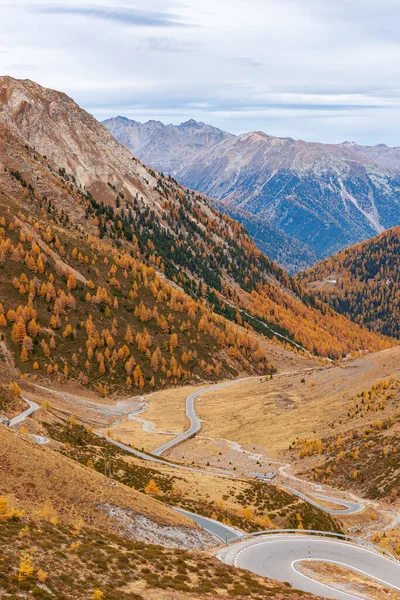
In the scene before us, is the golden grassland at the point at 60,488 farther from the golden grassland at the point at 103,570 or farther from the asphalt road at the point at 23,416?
the asphalt road at the point at 23,416

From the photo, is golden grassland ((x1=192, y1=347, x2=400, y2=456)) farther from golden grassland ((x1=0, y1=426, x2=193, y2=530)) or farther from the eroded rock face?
golden grassland ((x1=0, y1=426, x2=193, y2=530))

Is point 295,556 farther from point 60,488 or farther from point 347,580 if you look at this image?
point 60,488

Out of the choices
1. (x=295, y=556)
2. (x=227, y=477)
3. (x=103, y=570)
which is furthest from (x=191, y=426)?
(x=103, y=570)

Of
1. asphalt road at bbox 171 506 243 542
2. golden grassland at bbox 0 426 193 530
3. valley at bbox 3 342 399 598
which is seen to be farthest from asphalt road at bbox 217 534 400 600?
golden grassland at bbox 0 426 193 530

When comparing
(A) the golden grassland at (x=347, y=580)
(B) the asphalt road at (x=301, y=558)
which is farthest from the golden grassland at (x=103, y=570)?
(A) the golden grassland at (x=347, y=580)

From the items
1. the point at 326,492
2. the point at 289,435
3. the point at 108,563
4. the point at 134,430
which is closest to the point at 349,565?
the point at 108,563

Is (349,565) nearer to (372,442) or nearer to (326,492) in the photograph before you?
(326,492)

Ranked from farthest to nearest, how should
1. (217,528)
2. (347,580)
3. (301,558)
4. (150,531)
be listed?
(217,528), (301,558), (150,531), (347,580)
